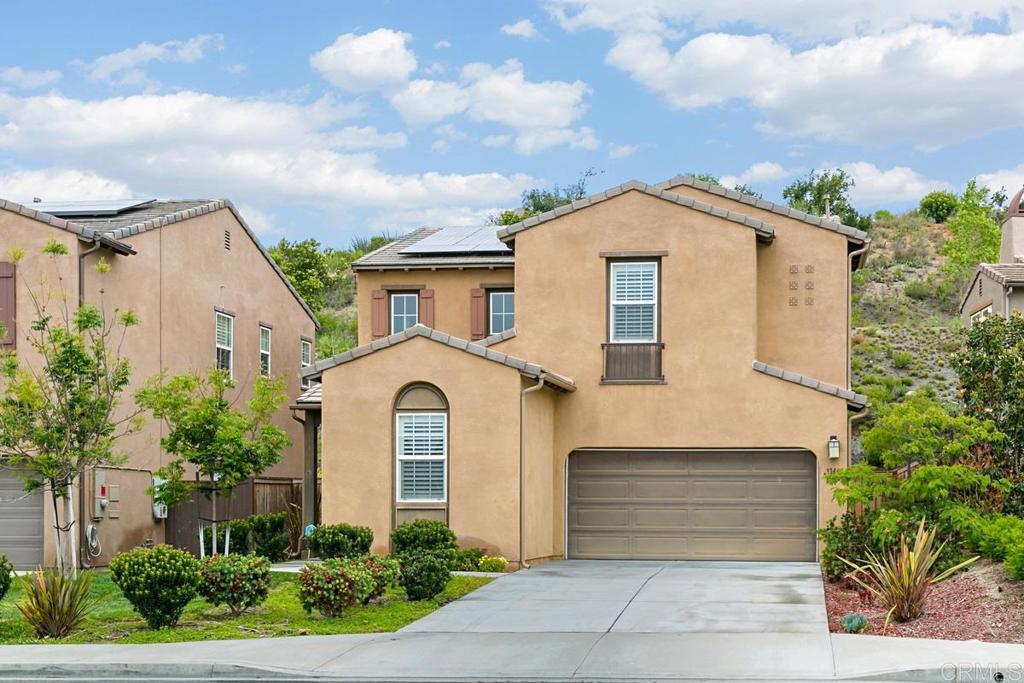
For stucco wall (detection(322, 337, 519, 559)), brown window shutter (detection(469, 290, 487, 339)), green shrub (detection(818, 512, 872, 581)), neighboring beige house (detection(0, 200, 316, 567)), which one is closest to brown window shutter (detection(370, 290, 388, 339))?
brown window shutter (detection(469, 290, 487, 339))

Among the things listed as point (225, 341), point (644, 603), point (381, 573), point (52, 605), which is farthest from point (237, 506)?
point (644, 603)

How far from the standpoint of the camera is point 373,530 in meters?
23.8

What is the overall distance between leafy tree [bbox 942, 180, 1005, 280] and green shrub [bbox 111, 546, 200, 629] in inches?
1769

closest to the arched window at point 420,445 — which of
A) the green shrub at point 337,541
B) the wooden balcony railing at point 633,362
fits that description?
the green shrub at point 337,541

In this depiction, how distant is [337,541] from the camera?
72.1 ft

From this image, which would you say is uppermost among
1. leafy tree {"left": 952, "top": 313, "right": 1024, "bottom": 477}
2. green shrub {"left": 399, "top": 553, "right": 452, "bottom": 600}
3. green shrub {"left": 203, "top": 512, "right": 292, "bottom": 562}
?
leafy tree {"left": 952, "top": 313, "right": 1024, "bottom": 477}

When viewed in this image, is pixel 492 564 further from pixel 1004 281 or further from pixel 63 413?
pixel 1004 281

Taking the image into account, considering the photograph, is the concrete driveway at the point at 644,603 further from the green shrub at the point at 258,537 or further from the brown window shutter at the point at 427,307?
the brown window shutter at the point at 427,307

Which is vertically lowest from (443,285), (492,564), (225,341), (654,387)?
(492,564)

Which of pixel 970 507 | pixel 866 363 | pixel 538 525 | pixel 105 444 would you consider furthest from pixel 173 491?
pixel 866 363

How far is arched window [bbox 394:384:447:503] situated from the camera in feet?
78.2

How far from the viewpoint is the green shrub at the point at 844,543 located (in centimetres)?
2064

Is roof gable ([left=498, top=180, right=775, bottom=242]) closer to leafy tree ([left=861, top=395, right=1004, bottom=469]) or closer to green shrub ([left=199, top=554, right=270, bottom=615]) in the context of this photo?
leafy tree ([left=861, top=395, right=1004, bottom=469])

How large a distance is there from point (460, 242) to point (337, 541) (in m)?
11.6
